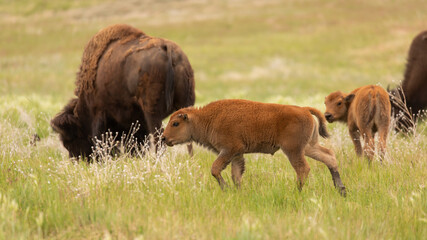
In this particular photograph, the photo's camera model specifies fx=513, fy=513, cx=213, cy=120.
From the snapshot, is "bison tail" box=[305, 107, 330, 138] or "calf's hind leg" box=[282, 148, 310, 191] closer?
"calf's hind leg" box=[282, 148, 310, 191]

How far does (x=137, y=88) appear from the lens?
6863 mm

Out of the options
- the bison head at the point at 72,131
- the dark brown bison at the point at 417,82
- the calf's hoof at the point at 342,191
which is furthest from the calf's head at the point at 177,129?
the dark brown bison at the point at 417,82

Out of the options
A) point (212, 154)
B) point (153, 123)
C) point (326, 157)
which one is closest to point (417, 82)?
point (212, 154)

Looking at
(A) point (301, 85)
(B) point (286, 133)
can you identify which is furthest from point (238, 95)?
(B) point (286, 133)

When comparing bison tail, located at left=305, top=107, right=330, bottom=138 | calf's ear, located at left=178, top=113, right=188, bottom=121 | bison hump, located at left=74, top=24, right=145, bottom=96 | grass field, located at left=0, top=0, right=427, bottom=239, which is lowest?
grass field, located at left=0, top=0, right=427, bottom=239

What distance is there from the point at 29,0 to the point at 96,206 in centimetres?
6243

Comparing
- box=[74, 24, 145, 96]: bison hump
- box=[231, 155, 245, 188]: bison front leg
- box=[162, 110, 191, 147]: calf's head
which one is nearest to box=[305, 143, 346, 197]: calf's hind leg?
box=[231, 155, 245, 188]: bison front leg

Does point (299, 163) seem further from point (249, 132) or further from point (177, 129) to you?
point (177, 129)

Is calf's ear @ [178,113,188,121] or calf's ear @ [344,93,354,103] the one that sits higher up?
calf's ear @ [178,113,188,121]

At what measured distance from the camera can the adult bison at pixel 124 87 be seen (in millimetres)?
6789

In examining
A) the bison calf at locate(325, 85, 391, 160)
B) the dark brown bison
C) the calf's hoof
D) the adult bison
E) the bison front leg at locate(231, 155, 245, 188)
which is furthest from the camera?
the dark brown bison

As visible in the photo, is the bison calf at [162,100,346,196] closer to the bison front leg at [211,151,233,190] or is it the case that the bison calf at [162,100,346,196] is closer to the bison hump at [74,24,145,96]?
the bison front leg at [211,151,233,190]

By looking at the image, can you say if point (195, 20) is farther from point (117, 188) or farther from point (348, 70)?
point (117, 188)

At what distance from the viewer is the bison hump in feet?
24.9
